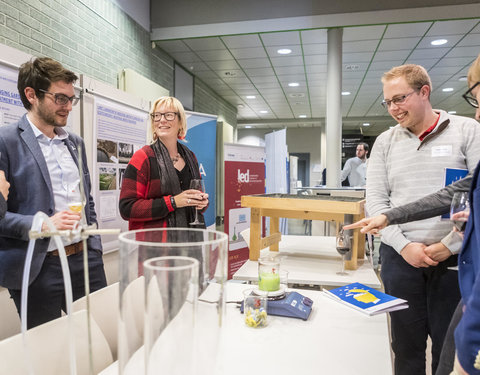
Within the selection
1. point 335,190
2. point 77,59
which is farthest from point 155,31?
point 335,190

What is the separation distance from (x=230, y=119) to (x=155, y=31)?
4668mm

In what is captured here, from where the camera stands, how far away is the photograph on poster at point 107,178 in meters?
2.92

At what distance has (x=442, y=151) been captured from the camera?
4.88ft

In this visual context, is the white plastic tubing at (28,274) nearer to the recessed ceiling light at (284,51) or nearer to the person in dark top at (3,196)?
the person in dark top at (3,196)

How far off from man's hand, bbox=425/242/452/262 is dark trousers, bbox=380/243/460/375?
5 cm

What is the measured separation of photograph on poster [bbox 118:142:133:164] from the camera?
3.14m

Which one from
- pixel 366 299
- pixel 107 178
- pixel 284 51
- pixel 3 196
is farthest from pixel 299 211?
pixel 284 51

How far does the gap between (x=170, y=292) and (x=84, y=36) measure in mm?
3622

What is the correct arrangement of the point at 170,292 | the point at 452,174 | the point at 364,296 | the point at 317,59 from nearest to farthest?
the point at 170,292
the point at 364,296
the point at 452,174
the point at 317,59

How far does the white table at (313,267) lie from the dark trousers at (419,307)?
0.44 ft

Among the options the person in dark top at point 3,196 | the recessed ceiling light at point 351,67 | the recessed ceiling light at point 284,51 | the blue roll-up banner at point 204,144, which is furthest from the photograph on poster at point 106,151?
the recessed ceiling light at point 351,67

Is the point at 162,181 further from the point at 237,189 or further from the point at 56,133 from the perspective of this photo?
the point at 237,189

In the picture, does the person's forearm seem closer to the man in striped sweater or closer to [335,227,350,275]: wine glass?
the man in striped sweater

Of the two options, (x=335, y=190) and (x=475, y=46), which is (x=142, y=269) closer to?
(x=335, y=190)
